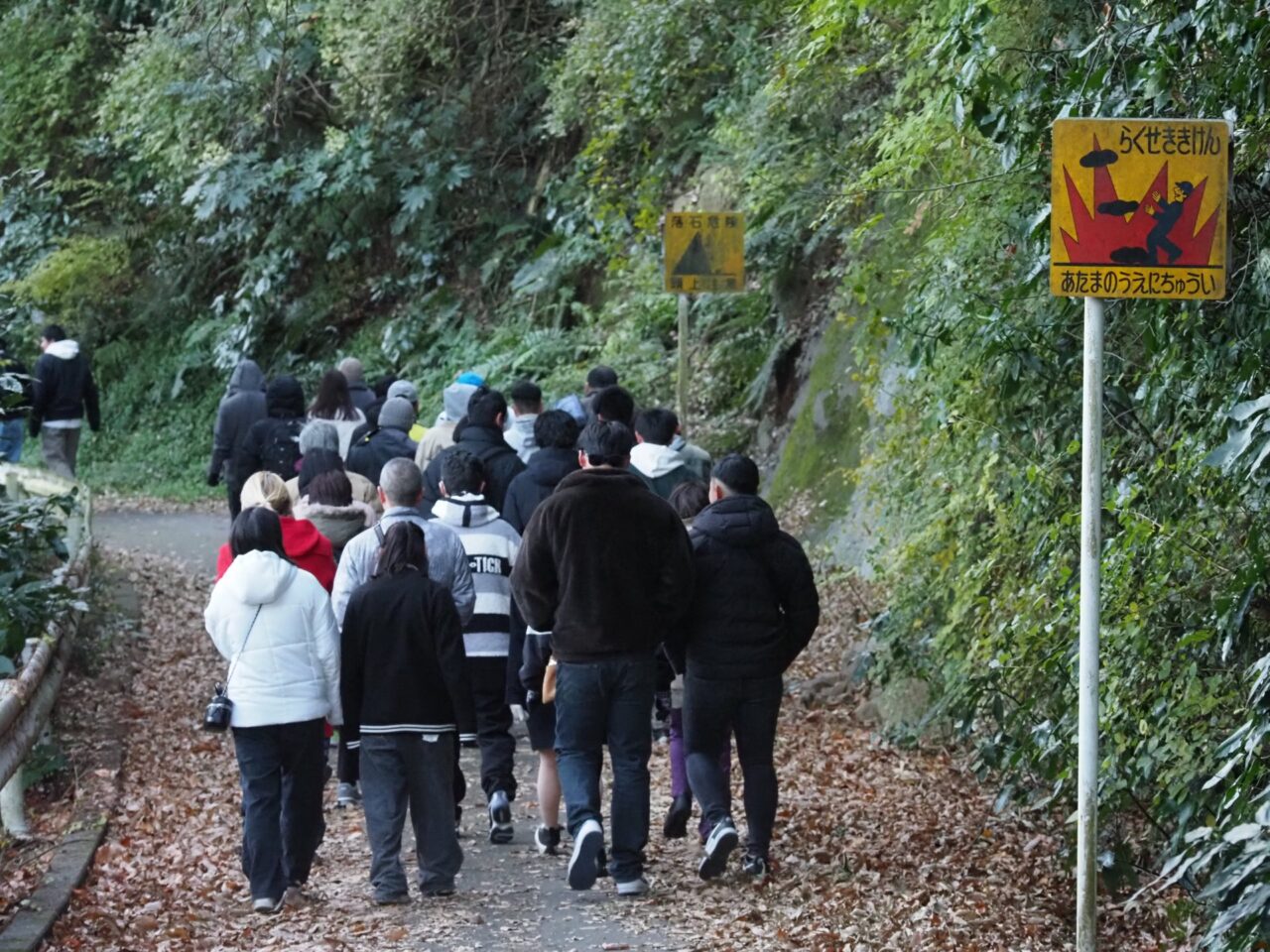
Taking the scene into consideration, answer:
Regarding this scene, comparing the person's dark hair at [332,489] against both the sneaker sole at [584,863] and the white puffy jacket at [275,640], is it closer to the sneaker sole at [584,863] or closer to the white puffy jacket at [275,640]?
the white puffy jacket at [275,640]

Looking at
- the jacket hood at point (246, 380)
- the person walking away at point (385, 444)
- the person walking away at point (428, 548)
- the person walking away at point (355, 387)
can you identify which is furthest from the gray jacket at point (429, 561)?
the person walking away at point (355, 387)

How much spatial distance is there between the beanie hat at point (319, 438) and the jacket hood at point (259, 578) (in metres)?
4.49

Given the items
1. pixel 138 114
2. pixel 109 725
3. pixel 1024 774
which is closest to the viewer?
pixel 1024 774

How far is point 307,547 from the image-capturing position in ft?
30.3

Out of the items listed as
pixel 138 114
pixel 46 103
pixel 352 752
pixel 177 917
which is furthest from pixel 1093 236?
pixel 46 103

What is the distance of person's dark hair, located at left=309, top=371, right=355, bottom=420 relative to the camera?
1379 centimetres

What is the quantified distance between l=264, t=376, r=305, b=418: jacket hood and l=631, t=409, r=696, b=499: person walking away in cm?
390

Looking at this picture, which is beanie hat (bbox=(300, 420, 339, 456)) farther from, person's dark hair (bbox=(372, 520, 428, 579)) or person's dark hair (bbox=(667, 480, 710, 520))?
person's dark hair (bbox=(372, 520, 428, 579))

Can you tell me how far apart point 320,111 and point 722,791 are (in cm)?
2212

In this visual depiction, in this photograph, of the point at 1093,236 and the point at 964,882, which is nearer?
the point at 1093,236

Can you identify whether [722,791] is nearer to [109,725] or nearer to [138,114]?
[109,725]

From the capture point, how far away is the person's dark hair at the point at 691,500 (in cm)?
909


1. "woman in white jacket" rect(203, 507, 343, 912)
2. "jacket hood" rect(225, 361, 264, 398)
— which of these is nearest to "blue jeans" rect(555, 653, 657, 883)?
"woman in white jacket" rect(203, 507, 343, 912)

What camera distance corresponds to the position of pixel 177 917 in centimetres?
781
